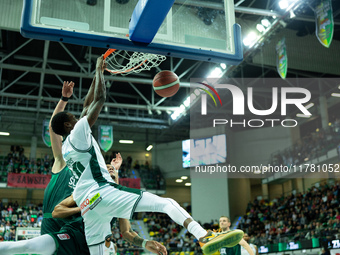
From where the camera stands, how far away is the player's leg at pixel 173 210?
3.48 m

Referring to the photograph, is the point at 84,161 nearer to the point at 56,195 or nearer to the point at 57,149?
the point at 56,195

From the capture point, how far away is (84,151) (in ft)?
12.9

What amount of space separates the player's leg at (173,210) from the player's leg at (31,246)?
0.91 m

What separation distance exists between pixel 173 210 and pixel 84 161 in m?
1.01

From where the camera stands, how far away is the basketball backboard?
16.0 feet

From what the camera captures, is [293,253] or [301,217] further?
[301,217]

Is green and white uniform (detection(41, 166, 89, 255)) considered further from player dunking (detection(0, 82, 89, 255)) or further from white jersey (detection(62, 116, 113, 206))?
white jersey (detection(62, 116, 113, 206))

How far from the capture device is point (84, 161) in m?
3.97

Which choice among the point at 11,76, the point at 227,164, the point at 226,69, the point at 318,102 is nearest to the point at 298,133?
the point at 318,102

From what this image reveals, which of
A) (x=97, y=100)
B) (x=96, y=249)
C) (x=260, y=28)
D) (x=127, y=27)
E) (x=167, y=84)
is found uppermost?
(x=260, y=28)

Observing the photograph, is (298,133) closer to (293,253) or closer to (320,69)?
(320,69)

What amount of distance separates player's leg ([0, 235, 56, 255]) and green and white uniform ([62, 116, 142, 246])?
35 cm

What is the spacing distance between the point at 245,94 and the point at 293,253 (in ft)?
30.2

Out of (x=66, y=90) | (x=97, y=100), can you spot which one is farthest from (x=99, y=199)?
(x=66, y=90)
